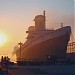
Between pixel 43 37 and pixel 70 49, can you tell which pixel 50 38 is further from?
pixel 70 49

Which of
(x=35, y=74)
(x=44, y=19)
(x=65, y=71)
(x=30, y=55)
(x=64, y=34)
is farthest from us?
(x=44, y=19)

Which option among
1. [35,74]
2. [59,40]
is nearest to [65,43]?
[59,40]

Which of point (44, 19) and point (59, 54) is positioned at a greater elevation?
point (44, 19)

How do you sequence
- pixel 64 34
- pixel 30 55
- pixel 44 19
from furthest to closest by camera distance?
pixel 44 19
pixel 30 55
pixel 64 34

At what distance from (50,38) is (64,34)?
95.7 inches

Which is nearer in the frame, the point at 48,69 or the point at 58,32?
the point at 48,69

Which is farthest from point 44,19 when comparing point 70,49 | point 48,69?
point 48,69

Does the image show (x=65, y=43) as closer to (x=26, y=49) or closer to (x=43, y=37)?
(x=43, y=37)

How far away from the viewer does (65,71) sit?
30.0m

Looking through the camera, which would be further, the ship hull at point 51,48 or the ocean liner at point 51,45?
the ship hull at point 51,48

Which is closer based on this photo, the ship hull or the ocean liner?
the ocean liner

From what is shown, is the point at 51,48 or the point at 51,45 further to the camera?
the point at 51,48

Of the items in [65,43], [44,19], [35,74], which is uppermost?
[44,19]

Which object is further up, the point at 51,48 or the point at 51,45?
the point at 51,45
